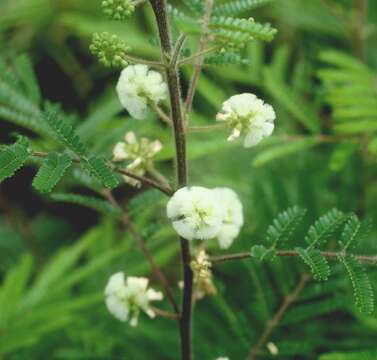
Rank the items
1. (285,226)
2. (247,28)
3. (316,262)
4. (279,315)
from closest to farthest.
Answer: (247,28), (316,262), (285,226), (279,315)

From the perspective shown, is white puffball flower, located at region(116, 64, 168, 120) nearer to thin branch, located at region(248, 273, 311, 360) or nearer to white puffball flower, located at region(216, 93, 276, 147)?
white puffball flower, located at region(216, 93, 276, 147)

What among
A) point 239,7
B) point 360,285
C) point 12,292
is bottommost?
point 12,292

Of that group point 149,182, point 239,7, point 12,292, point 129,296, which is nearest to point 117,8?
point 239,7

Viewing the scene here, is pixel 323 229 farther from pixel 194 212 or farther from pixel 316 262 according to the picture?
pixel 194 212

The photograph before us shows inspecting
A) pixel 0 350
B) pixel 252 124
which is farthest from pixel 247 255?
pixel 0 350

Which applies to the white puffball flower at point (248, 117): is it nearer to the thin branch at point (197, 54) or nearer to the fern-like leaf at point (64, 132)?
the thin branch at point (197, 54)

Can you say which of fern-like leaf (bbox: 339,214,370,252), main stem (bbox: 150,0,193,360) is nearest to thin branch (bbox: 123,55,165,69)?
main stem (bbox: 150,0,193,360)

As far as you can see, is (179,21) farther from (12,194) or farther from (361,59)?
(12,194)

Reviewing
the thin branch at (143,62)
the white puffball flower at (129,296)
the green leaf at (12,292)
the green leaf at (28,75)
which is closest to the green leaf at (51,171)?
the thin branch at (143,62)

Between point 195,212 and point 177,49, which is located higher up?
point 177,49
